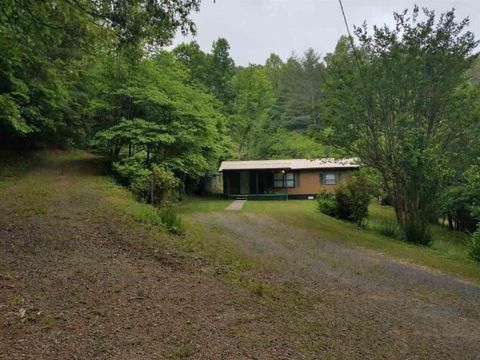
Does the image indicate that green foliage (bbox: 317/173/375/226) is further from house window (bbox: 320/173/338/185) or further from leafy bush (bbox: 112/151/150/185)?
house window (bbox: 320/173/338/185)

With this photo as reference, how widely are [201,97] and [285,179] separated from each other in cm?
950

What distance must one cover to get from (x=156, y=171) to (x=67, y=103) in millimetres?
10575

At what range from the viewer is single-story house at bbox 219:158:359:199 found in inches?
976

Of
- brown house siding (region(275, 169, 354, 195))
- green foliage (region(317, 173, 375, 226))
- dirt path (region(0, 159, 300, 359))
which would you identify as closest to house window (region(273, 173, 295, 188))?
brown house siding (region(275, 169, 354, 195))

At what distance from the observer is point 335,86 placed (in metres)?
13.6

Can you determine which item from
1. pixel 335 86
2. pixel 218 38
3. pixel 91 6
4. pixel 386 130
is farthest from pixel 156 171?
pixel 218 38

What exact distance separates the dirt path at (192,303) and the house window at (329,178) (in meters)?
17.3

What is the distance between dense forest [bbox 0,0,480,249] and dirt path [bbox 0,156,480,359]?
431cm

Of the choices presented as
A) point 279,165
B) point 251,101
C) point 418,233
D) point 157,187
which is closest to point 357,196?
point 418,233

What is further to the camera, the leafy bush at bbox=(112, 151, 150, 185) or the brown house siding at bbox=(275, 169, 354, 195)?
the brown house siding at bbox=(275, 169, 354, 195)

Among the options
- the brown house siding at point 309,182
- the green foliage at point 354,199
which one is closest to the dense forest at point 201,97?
the green foliage at point 354,199

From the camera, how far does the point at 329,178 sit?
2523 cm

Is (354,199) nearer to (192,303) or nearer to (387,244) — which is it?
(387,244)

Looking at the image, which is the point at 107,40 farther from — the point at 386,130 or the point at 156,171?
the point at 386,130
